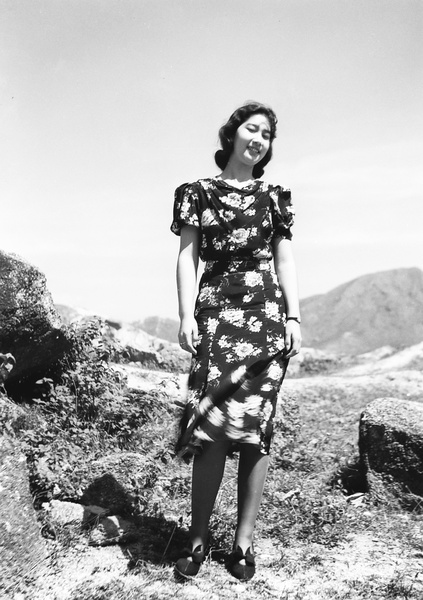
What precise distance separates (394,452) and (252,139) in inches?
97.9

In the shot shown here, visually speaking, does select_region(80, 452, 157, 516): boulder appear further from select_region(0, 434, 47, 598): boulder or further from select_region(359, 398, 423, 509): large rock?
select_region(359, 398, 423, 509): large rock

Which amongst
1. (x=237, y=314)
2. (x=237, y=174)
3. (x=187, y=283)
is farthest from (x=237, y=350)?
(x=237, y=174)

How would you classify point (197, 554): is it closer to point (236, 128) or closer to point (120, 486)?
point (120, 486)

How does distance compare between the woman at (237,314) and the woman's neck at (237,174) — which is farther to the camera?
the woman's neck at (237,174)

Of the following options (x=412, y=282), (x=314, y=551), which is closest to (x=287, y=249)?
(x=314, y=551)

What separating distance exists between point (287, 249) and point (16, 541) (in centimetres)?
193

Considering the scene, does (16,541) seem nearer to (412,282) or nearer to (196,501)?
(196,501)

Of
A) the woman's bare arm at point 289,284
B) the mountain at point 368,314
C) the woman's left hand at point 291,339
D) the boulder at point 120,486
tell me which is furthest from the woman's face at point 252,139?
the mountain at point 368,314

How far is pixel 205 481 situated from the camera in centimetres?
313

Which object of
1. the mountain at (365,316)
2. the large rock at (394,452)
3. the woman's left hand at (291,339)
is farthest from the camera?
the mountain at (365,316)

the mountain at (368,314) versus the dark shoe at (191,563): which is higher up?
the mountain at (368,314)

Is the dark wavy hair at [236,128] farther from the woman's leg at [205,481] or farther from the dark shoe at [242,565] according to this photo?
the dark shoe at [242,565]

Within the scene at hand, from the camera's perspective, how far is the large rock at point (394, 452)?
4.55 meters

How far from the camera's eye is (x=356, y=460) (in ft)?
17.3
